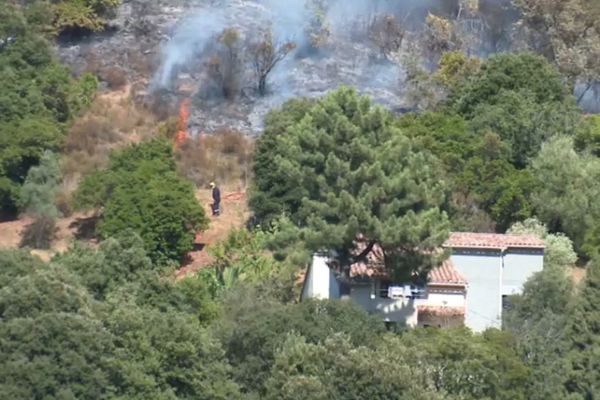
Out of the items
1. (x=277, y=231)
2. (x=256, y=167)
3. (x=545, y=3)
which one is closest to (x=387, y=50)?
(x=545, y=3)

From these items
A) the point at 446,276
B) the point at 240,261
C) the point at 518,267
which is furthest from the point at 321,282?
the point at 518,267

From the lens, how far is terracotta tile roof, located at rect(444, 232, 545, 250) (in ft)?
192

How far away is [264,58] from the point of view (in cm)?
7625

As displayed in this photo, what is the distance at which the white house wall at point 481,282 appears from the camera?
57675mm

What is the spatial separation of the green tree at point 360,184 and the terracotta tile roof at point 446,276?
1900mm

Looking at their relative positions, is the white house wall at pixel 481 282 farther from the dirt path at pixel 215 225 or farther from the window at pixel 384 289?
the dirt path at pixel 215 225

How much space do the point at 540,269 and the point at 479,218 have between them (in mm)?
5429

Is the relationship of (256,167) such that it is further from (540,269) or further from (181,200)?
(540,269)

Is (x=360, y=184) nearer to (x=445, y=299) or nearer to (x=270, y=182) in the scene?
(x=445, y=299)

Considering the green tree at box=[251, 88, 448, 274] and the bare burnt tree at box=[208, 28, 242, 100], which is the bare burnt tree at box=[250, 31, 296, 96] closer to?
the bare burnt tree at box=[208, 28, 242, 100]

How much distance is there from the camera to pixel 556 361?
53.3 metres

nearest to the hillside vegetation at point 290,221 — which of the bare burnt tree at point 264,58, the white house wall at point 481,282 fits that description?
the bare burnt tree at point 264,58

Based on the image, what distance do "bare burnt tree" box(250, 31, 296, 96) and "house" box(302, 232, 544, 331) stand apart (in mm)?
17633

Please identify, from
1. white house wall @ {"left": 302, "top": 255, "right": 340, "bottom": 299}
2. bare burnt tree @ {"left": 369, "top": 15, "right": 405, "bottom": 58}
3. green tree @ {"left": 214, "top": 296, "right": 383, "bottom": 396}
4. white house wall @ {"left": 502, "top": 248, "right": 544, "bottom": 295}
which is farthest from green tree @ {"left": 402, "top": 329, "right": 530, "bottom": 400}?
bare burnt tree @ {"left": 369, "top": 15, "right": 405, "bottom": 58}
